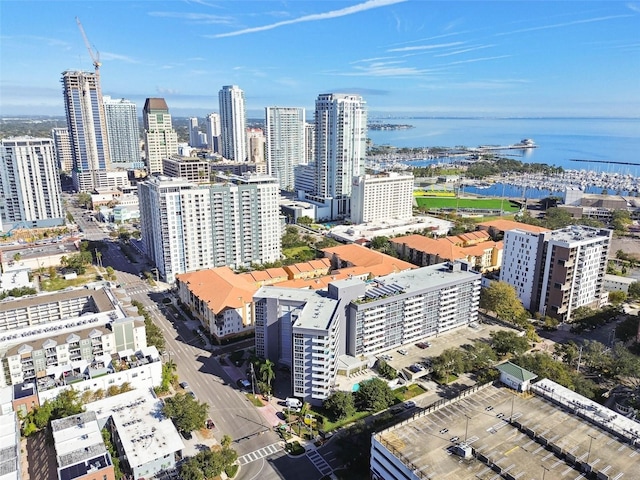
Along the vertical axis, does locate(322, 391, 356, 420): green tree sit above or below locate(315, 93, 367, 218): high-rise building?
below

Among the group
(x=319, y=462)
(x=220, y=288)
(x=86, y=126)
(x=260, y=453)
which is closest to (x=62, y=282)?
(x=220, y=288)

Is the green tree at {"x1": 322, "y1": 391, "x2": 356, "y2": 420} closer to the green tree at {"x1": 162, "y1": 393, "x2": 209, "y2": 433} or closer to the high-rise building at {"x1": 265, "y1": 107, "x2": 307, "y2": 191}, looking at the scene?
the green tree at {"x1": 162, "y1": 393, "x2": 209, "y2": 433}

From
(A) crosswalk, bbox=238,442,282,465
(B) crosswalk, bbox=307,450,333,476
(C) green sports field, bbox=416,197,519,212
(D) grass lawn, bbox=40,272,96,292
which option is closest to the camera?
(B) crosswalk, bbox=307,450,333,476

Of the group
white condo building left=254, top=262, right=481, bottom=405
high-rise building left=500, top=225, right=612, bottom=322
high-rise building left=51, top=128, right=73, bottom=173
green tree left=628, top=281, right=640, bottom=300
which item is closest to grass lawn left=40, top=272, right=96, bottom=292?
white condo building left=254, top=262, right=481, bottom=405

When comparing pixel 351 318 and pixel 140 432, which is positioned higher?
pixel 351 318

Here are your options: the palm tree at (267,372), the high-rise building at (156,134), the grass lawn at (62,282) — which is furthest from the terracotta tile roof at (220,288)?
the high-rise building at (156,134)

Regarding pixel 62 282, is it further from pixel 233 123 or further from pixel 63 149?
pixel 233 123

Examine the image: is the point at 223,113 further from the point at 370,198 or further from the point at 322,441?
the point at 322,441
